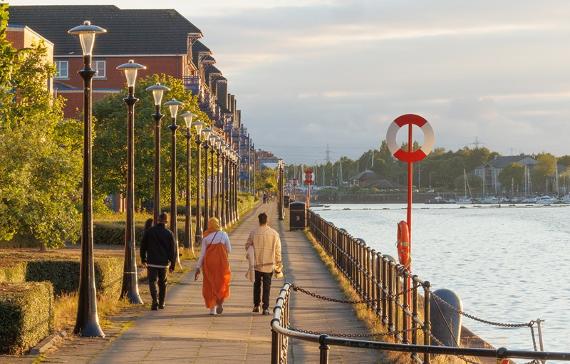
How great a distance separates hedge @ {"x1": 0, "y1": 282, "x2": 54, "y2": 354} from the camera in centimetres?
1428

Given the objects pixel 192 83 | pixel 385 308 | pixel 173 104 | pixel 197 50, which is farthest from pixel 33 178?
pixel 197 50

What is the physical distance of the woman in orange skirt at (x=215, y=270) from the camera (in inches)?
808

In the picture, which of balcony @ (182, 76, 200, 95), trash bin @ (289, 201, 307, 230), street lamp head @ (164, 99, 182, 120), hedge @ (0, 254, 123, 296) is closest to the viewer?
hedge @ (0, 254, 123, 296)

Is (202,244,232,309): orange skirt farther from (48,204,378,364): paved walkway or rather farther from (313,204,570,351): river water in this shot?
(313,204,570,351): river water

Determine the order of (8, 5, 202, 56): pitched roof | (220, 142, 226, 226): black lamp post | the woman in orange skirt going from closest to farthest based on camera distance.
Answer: the woman in orange skirt → (220, 142, 226, 226): black lamp post → (8, 5, 202, 56): pitched roof

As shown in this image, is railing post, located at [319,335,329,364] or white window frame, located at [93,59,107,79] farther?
white window frame, located at [93,59,107,79]

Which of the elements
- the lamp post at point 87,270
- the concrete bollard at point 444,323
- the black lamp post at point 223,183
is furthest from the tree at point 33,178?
the black lamp post at point 223,183

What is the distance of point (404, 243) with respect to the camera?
17.9 m

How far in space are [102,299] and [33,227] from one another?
10.6 meters

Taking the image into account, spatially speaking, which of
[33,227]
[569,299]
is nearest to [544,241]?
[569,299]

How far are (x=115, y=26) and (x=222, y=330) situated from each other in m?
80.1

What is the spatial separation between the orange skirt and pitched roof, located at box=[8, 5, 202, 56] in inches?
2911

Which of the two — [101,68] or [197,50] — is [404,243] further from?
[197,50]

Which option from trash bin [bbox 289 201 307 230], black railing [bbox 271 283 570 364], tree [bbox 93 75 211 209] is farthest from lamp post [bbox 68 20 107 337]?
trash bin [bbox 289 201 307 230]
